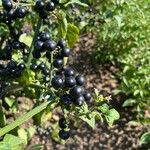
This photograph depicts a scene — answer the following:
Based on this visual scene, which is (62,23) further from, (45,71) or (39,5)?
(45,71)

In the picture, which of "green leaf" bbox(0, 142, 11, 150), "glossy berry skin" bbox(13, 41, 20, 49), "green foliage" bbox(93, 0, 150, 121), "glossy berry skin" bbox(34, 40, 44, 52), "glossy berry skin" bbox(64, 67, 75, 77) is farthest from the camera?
"green foliage" bbox(93, 0, 150, 121)

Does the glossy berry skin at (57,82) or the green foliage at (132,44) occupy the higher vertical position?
the glossy berry skin at (57,82)

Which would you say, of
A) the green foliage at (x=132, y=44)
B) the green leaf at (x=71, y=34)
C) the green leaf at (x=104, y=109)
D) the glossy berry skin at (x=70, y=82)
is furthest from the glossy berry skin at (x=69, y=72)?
the green foliage at (x=132, y=44)

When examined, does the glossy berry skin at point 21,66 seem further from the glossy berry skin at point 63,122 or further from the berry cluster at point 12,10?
the glossy berry skin at point 63,122

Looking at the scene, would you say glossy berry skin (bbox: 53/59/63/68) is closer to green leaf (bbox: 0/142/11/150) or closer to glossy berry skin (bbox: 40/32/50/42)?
A: glossy berry skin (bbox: 40/32/50/42)

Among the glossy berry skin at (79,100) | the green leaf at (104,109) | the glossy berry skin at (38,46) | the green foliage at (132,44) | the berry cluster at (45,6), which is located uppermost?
the berry cluster at (45,6)

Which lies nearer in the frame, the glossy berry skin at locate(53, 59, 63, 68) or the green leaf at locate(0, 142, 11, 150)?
the green leaf at locate(0, 142, 11, 150)

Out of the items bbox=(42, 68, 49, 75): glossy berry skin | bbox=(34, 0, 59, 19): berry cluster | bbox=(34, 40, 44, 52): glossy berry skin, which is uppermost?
bbox=(34, 0, 59, 19): berry cluster

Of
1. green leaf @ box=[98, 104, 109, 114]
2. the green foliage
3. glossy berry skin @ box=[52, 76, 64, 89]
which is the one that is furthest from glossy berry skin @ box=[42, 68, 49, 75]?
the green foliage
